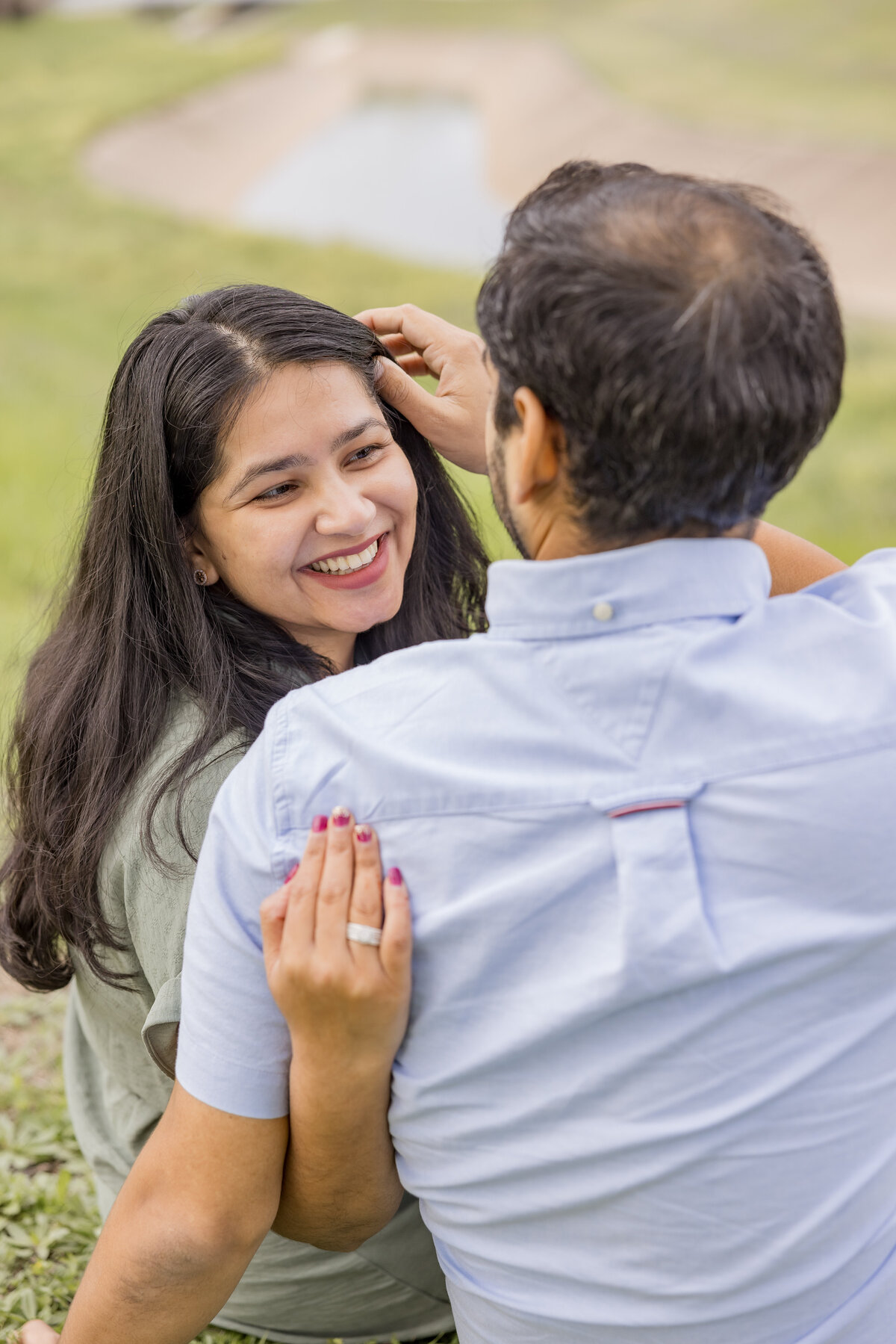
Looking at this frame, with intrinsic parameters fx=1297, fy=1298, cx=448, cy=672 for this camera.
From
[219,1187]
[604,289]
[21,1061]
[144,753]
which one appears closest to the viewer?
[604,289]

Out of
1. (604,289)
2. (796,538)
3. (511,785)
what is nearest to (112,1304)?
(511,785)

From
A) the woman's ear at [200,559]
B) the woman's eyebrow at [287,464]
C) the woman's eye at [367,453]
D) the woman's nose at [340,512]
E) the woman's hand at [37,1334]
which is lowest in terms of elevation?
the woman's hand at [37,1334]

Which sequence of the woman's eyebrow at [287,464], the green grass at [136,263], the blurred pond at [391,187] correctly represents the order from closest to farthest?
the woman's eyebrow at [287,464]
the green grass at [136,263]
the blurred pond at [391,187]

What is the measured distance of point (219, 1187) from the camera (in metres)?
1.47

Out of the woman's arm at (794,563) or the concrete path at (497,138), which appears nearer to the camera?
the woman's arm at (794,563)

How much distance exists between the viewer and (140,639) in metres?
2.03

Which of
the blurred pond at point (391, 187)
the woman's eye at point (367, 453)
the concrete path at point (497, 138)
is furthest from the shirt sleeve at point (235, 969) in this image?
the blurred pond at point (391, 187)

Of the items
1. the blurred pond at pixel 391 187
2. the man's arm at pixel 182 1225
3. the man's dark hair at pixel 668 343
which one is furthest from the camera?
the blurred pond at pixel 391 187

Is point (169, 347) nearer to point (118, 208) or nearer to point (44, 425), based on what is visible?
point (44, 425)

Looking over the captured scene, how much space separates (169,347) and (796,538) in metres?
1.05

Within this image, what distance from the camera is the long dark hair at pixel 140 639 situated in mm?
1916

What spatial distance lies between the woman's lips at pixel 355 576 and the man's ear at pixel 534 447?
94cm

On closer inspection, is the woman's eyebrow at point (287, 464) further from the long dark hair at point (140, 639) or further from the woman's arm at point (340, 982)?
the woman's arm at point (340, 982)

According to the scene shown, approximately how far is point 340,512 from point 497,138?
2436 cm
